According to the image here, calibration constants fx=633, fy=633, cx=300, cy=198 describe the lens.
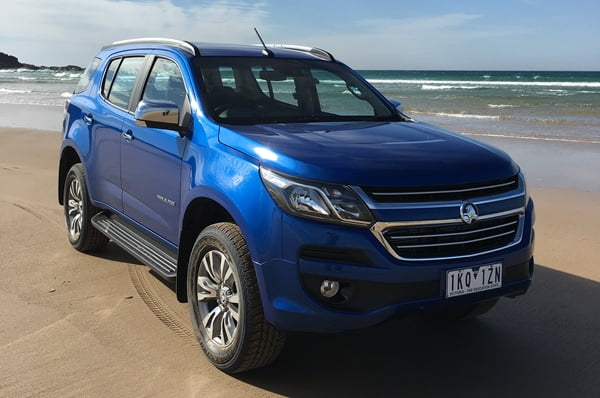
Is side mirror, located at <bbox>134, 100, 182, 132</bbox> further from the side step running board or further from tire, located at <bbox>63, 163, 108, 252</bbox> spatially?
tire, located at <bbox>63, 163, 108, 252</bbox>

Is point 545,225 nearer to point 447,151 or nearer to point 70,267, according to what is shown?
point 447,151

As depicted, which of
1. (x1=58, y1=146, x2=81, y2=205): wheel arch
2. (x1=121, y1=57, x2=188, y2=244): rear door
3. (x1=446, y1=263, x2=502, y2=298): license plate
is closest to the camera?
(x1=446, y1=263, x2=502, y2=298): license plate

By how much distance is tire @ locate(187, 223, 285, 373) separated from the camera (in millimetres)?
2910

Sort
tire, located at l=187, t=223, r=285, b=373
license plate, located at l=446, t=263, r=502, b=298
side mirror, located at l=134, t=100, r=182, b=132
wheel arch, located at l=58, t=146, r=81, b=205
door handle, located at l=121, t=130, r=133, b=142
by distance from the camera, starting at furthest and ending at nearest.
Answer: wheel arch, located at l=58, t=146, r=81, b=205, door handle, located at l=121, t=130, r=133, b=142, side mirror, located at l=134, t=100, r=182, b=132, tire, located at l=187, t=223, r=285, b=373, license plate, located at l=446, t=263, r=502, b=298

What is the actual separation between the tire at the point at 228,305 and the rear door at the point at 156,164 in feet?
1.40

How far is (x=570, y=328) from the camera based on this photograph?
3.84 meters

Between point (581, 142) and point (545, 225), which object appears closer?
point (545, 225)

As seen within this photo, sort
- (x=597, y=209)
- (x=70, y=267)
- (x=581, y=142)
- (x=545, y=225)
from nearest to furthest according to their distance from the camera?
(x=70, y=267) → (x=545, y=225) → (x=597, y=209) → (x=581, y=142)

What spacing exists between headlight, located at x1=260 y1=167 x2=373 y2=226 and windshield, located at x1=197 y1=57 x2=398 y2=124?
0.90 meters

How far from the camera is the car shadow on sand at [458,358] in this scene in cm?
310

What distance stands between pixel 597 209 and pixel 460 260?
485 centimetres

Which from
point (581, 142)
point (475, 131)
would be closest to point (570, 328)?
point (581, 142)

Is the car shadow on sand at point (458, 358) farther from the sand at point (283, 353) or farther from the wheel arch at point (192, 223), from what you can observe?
the wheel arch at point (192, 223)

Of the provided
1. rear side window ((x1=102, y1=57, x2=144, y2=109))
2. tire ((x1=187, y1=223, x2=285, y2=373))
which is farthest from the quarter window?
tire ((x1=187, y1=223, x2=285, y2=373))
